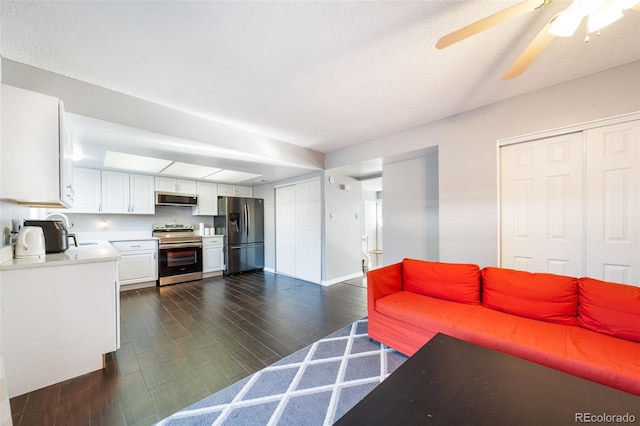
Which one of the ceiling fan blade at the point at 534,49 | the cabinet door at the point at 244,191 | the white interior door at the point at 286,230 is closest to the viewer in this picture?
the ceiling fan blade at the point at 534,49

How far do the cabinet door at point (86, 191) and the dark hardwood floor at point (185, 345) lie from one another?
162cm

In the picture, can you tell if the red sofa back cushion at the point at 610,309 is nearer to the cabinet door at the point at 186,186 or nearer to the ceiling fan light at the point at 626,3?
the ceiling fan light at the point at 626,3

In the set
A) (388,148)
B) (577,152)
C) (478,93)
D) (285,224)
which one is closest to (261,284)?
(285,224)

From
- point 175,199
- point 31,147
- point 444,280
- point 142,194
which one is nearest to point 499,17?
point 444,280

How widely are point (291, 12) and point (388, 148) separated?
2.39 m

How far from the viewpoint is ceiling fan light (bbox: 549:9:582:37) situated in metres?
1.11

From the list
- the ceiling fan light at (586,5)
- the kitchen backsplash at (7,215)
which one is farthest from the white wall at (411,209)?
the kitchen backsplash at (7,215)

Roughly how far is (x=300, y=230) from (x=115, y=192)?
11.4 feet

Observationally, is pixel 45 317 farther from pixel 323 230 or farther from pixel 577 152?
pixel 577 152

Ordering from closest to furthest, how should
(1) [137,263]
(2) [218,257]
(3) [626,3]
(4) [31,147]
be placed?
(3) [626,3]
(4) [31,147]
(1) [137,263]
(2) [218,257]

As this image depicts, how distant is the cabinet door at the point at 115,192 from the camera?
13.7ft

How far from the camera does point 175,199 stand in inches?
191

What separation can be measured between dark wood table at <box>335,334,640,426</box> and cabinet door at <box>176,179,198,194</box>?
208 inches

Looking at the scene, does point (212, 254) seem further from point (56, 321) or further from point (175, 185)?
point (56, 321)
